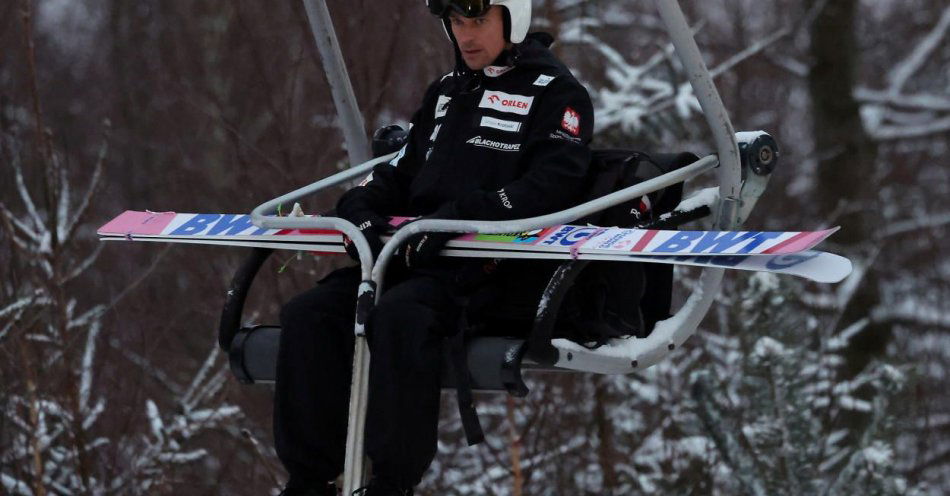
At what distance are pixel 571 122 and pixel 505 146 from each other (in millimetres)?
192

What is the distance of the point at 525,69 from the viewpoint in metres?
4.85

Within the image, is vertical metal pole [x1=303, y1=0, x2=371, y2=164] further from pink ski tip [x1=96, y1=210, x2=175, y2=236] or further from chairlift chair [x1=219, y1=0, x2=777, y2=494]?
pink ski tip [x1=96, y1=210, x2=175, y2=236]

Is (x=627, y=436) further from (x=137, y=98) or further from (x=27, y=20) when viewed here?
(x=137, y=98)

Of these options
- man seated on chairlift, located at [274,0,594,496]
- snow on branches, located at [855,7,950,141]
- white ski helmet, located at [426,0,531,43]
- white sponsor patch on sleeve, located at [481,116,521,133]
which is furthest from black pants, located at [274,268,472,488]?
snow on branches, located at [855,7,950,141]

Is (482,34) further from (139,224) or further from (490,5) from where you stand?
(139,224)

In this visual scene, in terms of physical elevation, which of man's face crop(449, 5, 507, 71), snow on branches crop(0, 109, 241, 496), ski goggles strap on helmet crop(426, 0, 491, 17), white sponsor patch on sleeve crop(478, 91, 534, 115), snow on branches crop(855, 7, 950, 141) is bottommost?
snow on branches crop(0, 109, 241, 496)

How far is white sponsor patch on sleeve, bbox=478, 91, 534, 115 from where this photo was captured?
4.77m

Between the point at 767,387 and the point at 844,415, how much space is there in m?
1.94

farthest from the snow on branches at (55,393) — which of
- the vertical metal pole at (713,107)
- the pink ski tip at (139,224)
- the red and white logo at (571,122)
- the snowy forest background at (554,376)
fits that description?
the vertical metal pole at (713,107)

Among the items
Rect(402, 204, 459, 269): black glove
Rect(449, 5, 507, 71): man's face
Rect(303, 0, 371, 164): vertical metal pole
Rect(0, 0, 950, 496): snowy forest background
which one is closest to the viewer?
Rect(402, 204, 459, 269): black glove

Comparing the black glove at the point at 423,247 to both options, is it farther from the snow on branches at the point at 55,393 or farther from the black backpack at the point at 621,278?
the snow on branches at the point at 55,393

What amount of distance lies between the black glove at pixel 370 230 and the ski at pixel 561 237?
130 mm

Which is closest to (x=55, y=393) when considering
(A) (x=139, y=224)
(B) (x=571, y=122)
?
(A) (x=139, y=224)

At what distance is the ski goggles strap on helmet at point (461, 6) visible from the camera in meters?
4.73
